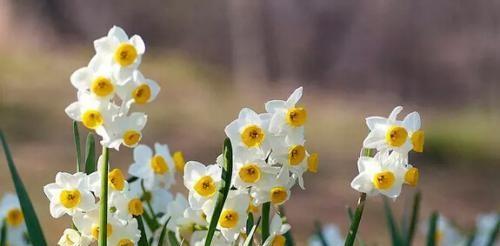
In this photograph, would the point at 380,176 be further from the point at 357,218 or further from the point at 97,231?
the point at 97,231

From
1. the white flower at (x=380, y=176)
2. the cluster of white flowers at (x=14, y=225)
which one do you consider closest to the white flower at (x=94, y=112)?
the white flower at (x=380, y=176)

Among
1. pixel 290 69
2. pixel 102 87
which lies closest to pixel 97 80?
pixel 102 87

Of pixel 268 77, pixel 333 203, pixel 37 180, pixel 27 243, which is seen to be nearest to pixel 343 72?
pixel 268 77

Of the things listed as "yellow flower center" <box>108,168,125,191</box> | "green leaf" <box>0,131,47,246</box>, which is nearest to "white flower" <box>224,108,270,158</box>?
"yellow flower center" <box>108,168,125,191</box>

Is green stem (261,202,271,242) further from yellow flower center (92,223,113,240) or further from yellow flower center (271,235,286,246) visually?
yellow flower center (92,223,113,240)

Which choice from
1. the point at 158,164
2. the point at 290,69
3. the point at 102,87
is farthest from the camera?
the point at 290,69

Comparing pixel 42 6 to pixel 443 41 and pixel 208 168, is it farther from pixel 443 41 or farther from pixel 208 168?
pixel 208 168

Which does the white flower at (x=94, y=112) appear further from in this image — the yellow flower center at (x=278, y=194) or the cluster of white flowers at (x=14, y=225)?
the cluster of white flowers at (x=14, y=225)
